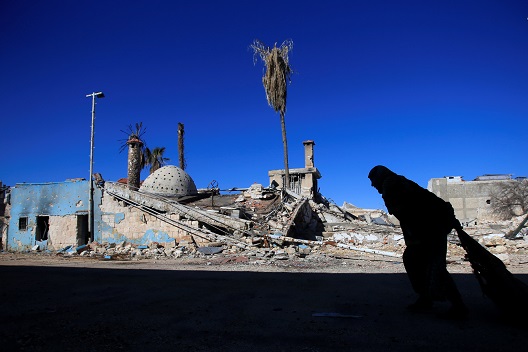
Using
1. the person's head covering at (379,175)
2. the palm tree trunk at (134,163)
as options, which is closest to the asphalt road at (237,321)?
the person's head covering at (379,175)

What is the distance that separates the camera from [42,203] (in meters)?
19.3

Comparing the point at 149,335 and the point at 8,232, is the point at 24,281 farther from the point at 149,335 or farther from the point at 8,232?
the point at 8,232

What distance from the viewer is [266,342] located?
2.49 meters

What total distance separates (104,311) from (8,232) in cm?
2098

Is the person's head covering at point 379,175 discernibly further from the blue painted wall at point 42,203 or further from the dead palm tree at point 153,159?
the dead palm tree at point 153,159

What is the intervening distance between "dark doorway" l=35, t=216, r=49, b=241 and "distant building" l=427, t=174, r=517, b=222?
1283 inches

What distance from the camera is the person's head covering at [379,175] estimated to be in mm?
3477

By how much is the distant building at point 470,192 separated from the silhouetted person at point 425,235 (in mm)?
34156

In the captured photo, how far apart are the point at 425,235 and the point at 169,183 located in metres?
19.1

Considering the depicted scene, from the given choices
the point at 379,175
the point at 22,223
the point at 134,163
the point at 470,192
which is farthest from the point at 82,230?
the point at 470,192

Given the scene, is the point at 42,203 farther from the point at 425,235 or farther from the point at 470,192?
the point at 470,192

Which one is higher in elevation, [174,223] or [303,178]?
[303,178]

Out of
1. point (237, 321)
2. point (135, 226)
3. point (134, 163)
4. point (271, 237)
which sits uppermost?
point (134, 163)

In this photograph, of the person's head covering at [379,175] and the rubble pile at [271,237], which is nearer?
the person's head covering at [379,175]
